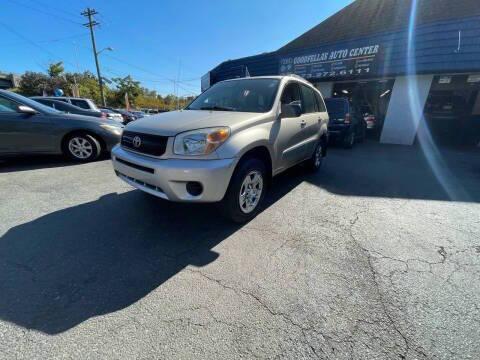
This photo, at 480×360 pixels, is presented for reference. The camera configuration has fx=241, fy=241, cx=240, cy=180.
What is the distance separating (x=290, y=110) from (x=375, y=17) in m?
12.6

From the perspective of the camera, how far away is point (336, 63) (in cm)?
1156

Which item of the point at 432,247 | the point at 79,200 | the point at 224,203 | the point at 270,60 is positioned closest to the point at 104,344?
the point at 224,203

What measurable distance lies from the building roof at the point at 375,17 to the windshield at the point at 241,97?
9.96 m

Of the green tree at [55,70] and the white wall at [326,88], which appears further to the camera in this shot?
the green tree at [55,70]

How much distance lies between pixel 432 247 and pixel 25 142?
730 centimetres

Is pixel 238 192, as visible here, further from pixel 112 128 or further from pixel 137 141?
pixel 112 128

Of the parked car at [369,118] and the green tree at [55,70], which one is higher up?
the green tree at [55,70]

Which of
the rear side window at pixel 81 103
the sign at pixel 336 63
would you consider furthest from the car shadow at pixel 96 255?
the sign at pixel 336 63

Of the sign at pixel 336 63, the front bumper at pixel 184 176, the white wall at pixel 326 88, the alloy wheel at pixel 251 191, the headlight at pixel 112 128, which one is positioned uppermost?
the sign at pixel 336 63

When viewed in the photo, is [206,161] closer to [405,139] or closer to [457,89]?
[405,139]

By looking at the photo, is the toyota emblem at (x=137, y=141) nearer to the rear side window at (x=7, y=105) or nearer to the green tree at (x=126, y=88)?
the rear side window at (x=7, y=105)

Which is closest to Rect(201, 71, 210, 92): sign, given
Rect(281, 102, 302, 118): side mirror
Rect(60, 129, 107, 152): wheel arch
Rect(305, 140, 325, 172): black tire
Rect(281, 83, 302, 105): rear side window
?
Rect(60, 129, 107, 152): wheel arch

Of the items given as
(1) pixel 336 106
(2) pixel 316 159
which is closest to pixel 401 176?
(2) pixel 316 159

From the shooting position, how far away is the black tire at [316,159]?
206 inches
